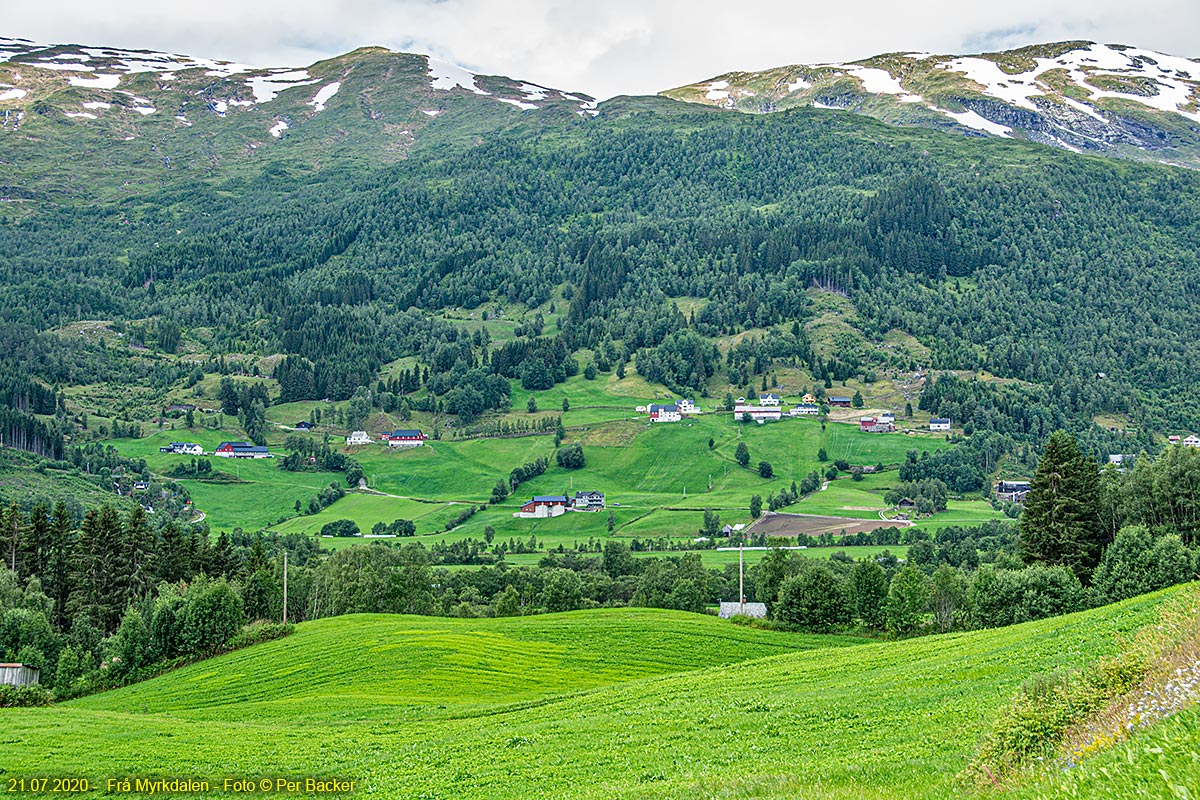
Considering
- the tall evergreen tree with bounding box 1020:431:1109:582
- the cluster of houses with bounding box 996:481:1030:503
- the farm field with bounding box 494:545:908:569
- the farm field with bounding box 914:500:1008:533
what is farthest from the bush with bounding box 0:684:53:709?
the cluster of houses with bounding box 996:481:1030:503

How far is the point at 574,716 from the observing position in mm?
41344

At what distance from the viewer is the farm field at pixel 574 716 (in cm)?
2519

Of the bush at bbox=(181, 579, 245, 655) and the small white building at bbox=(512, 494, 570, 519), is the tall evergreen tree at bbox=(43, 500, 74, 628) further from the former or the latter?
the small white building at bbox=(512, 494, 570, 519)

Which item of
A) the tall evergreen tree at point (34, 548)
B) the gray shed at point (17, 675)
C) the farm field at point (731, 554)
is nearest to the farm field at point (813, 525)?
the farm field at point (731, 554)

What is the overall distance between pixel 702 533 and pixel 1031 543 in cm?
9540

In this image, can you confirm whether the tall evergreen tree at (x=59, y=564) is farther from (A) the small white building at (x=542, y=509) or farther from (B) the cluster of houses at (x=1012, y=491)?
(B) the cluster of houses at (x=1012, y=491)

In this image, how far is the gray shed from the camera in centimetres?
7481

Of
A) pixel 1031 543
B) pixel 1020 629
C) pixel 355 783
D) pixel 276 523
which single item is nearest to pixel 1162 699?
pixel 355 783

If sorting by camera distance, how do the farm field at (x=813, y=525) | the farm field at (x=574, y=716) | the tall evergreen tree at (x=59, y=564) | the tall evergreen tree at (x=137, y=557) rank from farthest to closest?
1. the farm field at (x=813, y=525)
2. the tall evergreen tree at (x=137, y=557)
3. the tall evergreen tree at (x=59, y=564)
4. the farm field at (x=574, y=716)

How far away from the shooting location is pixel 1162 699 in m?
15.0

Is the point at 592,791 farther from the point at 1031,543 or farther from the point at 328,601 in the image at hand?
the point at 328,601

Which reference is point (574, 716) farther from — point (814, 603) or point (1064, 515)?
point (1064, 515)

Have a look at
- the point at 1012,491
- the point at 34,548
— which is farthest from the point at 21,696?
the point at 1012,491

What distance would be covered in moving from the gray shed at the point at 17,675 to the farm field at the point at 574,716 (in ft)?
31.6
